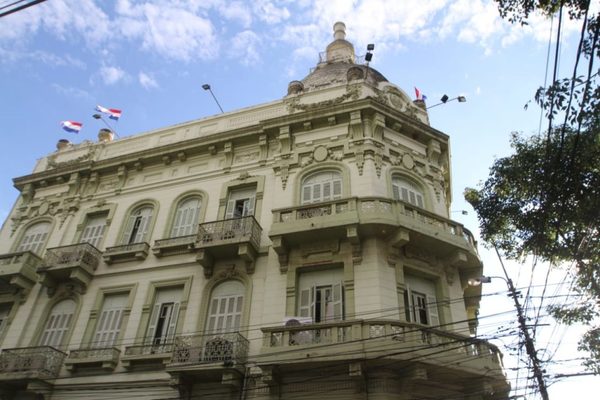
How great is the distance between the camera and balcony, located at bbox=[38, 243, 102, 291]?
15.3 metres

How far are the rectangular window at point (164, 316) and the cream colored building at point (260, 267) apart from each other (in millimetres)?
68

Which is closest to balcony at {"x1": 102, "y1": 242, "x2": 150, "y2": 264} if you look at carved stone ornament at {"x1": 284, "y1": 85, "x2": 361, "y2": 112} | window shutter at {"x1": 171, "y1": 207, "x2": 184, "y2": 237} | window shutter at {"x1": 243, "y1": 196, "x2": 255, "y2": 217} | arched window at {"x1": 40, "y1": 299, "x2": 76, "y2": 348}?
window shutter at {"x1": 171, "y1": 207, "x2": 184, "y2": 237}

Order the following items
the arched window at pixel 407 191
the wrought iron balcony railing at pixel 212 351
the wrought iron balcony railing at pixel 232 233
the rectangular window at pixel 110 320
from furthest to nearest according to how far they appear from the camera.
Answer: the arched window at pixel 407 191, the rectangular window at pixel 110 320, the wrought iron balcony railing at pixel 232 233, the wrought iron balcony railing at pixel 212 351

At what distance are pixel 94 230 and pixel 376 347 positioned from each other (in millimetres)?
12365

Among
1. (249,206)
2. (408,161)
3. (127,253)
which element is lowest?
(127,253)

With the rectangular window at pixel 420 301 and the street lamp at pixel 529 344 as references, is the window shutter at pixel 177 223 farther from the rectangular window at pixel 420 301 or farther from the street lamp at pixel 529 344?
the street lamp at pixel 529 344

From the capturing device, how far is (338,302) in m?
12.6

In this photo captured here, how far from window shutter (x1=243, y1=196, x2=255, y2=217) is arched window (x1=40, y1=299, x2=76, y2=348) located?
6.53m

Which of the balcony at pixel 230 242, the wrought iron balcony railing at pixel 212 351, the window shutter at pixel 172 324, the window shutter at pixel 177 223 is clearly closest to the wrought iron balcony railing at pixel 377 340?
the wrought iron balcony railing at pixel 212 351

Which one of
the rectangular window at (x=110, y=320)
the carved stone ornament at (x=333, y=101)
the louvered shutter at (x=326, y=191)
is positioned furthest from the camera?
the carved stone ornament at (x=333, y=101)

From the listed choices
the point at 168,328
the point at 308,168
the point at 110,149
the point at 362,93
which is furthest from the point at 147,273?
the point at 362,93

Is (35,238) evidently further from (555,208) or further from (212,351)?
(555,208)

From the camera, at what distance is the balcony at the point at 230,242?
13.8 meters

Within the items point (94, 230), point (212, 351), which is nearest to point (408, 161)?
point (212, 351)
